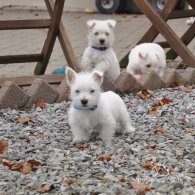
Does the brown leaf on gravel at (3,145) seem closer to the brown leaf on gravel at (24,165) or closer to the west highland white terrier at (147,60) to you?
the brown leaf on gravel at (24,165)

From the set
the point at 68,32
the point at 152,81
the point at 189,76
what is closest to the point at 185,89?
the point at 152,81

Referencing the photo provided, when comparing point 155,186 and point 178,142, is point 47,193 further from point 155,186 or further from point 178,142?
point 178,142

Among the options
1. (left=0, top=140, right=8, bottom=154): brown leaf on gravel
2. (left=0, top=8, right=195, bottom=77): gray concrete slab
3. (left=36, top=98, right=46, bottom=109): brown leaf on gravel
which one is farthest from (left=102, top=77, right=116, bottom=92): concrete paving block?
(left=0, top=8, right=195, bottom=77): gray concrete slab

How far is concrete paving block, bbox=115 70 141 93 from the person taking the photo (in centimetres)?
617

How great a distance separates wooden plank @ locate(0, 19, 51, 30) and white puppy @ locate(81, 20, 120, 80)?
0.77 metres

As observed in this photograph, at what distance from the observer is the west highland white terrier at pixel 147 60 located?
707cm

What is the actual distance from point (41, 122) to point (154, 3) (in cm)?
1163

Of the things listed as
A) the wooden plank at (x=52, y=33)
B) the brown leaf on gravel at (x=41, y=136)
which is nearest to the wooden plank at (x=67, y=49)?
the wooden plank at (x=52, y=33)

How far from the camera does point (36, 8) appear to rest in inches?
688

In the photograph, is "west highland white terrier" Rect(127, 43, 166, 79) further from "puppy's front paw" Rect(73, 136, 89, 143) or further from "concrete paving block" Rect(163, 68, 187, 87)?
"puppy's front paw" Rect(73, 136, 89, 143)

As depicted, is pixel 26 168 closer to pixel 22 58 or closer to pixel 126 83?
pixel 126 83

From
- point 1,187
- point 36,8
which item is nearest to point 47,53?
point 1,187

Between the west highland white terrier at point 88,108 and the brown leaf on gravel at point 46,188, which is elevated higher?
the west highland white terrier at point 88,108

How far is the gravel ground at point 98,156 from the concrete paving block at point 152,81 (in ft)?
2.73
